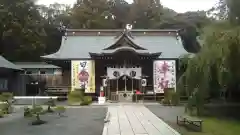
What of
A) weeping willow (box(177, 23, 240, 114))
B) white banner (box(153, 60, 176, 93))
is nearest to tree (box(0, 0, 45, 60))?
white banner (box(153, 60, 176, 93))

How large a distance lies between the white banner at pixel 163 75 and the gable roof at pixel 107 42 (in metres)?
1.08

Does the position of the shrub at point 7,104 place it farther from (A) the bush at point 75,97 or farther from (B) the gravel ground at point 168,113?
(B) the gravel ground at point 168,113

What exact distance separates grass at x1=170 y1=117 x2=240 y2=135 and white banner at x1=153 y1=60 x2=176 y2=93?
40.3ft

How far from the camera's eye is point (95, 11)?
48.2 m

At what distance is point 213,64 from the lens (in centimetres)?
1225

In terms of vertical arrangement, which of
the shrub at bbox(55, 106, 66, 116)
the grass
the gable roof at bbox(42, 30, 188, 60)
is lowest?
the grass

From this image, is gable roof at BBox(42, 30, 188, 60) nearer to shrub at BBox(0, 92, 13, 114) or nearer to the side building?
the side building

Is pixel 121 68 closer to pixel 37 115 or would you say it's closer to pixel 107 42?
pixel 107 42

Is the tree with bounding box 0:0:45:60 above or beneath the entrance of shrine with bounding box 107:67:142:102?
above

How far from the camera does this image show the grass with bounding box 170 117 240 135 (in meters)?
9.03

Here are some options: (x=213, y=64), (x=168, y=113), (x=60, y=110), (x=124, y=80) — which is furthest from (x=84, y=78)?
(x=213, y=64)

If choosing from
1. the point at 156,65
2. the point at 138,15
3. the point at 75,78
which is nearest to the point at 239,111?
the point at 156,65

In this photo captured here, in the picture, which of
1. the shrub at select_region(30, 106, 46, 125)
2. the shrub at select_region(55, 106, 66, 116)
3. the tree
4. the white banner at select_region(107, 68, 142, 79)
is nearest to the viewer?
the shrub at select_region(30, 106, 46, 125)

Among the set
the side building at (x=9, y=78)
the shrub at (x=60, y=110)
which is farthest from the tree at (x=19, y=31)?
the shrub at (x=60, y=110)
